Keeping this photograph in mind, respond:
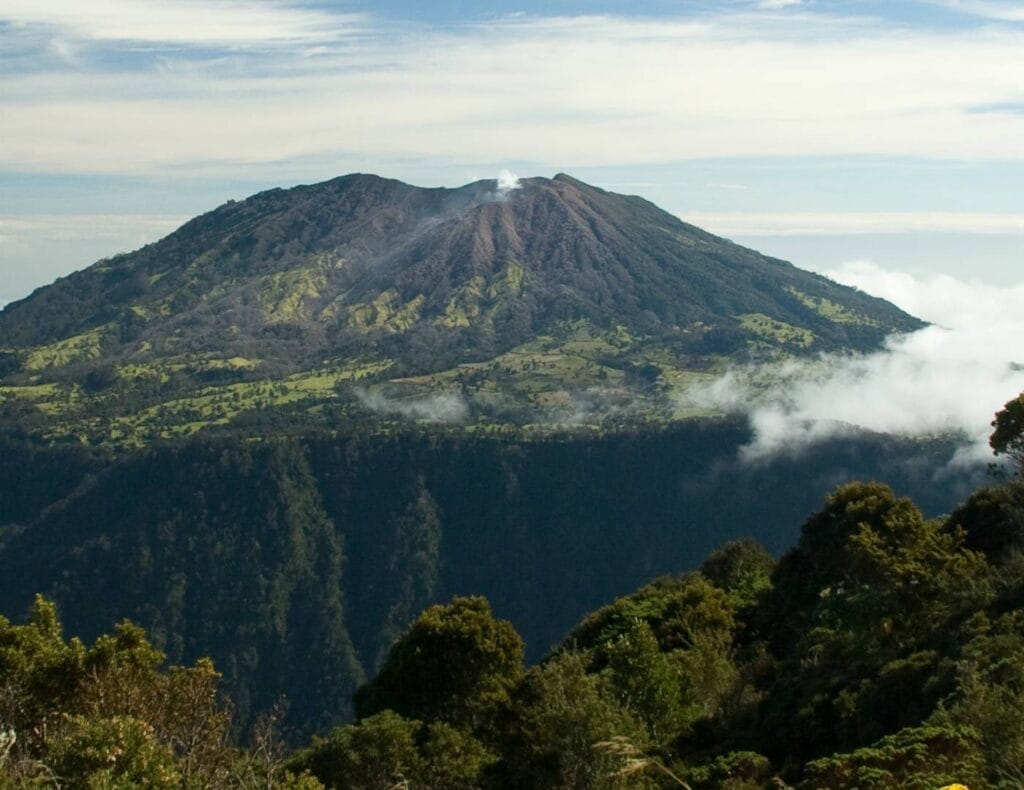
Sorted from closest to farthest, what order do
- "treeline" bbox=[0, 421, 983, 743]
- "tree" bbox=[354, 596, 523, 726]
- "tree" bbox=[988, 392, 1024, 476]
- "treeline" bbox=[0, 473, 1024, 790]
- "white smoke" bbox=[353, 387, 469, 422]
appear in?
"treeline" bbox=[0, 473, 1024, 790] → "tree" bbox=[354, 596, 523, 726] → "tree" bbox=[988, 392, 1024, 476] → "treeline" bbox=[0, 421, 983, 743] → "white smoke" bbox=[353, 387, 469, 422]

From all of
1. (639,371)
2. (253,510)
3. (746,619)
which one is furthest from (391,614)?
(746,619)

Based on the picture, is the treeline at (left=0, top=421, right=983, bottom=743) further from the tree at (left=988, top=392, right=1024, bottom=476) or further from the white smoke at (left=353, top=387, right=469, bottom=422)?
the tree at (left=988, top=392, right=1024, bottom=476)

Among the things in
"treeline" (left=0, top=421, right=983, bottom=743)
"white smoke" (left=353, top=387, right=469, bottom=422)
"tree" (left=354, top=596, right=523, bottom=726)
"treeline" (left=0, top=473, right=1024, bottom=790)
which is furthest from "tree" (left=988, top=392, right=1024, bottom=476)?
"white smoke" (left=353, top=387, right=469, bottom=422)

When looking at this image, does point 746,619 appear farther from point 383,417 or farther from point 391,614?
point 383,417

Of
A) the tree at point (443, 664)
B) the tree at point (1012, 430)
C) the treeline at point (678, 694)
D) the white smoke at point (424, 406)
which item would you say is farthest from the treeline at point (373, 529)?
the tree at point (443, 664)

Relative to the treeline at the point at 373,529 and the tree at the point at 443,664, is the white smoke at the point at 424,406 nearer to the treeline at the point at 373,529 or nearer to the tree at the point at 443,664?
the treeline at the point at 373,529

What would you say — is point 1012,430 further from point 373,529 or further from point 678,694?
point 373,529
